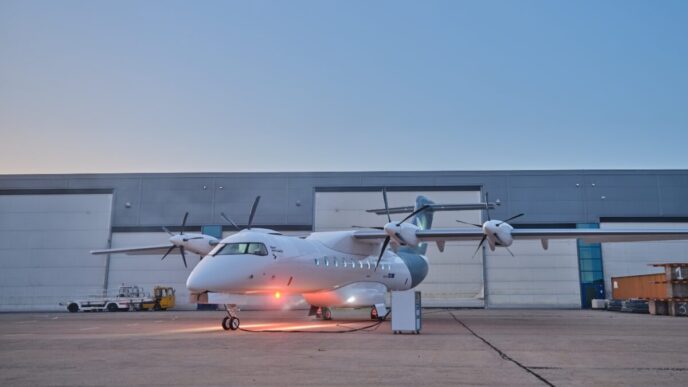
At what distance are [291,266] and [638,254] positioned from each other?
1133 inches

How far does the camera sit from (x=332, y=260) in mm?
20109

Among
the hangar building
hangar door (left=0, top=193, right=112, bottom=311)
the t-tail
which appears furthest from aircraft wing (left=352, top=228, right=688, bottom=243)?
hangar door (left=0, top=193, right=112, bottom=311)

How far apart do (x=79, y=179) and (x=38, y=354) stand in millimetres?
31167

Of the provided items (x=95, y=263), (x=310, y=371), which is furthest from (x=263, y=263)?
(x=95, y=263)

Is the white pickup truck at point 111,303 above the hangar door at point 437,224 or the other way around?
the other way around

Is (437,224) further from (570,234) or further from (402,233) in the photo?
(402,233)

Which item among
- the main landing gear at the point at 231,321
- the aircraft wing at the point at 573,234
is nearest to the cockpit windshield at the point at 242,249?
the main landing gear at the point at 231,321

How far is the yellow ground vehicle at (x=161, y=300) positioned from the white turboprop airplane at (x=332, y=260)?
1660 centimetres

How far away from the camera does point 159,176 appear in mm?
37375

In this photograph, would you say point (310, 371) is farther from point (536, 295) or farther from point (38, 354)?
point (536, 295)

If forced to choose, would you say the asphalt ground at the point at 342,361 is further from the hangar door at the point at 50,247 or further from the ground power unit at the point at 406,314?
the hangar door at the point at 50,247

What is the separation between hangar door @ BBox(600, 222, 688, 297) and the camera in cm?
3531

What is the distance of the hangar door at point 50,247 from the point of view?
115ft

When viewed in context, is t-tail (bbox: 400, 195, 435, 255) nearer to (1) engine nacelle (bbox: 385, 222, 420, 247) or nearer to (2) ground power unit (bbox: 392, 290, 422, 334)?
(1) engine nacelle (bbox: 385, 222, 420, 247)
